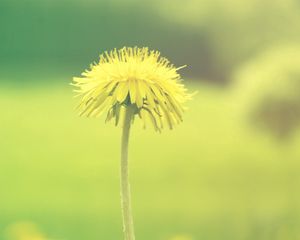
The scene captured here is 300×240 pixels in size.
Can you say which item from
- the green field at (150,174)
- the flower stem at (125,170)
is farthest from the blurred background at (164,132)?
the flower stem at (125,170)

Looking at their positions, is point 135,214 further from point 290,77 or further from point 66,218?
point 290,77

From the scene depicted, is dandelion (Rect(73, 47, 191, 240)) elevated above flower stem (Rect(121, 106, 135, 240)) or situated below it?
above

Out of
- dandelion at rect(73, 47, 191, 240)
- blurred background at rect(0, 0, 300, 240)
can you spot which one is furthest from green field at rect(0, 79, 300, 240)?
A: dandelion at rect(73, 47, 191, 240)

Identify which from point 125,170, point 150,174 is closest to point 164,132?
point 150,174

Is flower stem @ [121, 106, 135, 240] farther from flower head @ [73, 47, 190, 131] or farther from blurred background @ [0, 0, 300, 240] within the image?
blurred background @ [0, 0, 300, 240]

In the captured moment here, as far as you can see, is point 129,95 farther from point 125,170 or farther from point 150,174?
point 150,174
